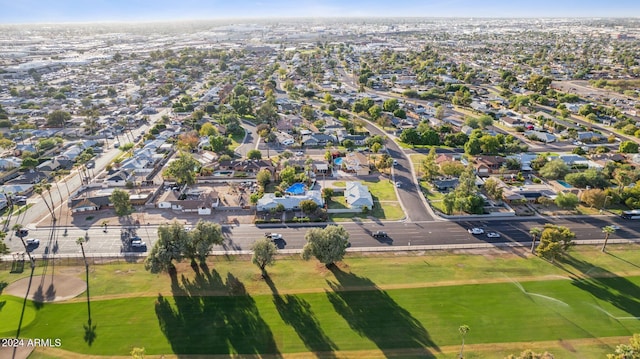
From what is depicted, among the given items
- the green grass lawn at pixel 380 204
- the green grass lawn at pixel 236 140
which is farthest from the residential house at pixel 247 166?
the green grass lawn at pixel 380 204

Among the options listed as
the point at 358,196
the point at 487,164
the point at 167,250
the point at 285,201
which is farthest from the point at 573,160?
the point at 167,250

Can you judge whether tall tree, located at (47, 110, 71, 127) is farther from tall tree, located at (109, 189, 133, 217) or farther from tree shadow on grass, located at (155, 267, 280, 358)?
tree shadow on grass, located at (155, 267, 280, 358)

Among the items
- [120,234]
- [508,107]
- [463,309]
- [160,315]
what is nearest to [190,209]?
[120,234]

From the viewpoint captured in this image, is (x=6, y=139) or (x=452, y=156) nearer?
(x=452, y=156)

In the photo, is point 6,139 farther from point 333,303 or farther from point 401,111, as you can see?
point 401,111

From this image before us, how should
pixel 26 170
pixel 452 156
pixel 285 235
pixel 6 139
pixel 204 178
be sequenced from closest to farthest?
pixel 285 235
pixel 204 178
pixel 26 170
pixel 452 156
pixel 6 139

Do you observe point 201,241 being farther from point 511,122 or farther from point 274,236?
point 511,122

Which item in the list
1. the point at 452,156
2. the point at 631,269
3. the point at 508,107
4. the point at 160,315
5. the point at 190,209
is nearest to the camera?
the point at 160,315
